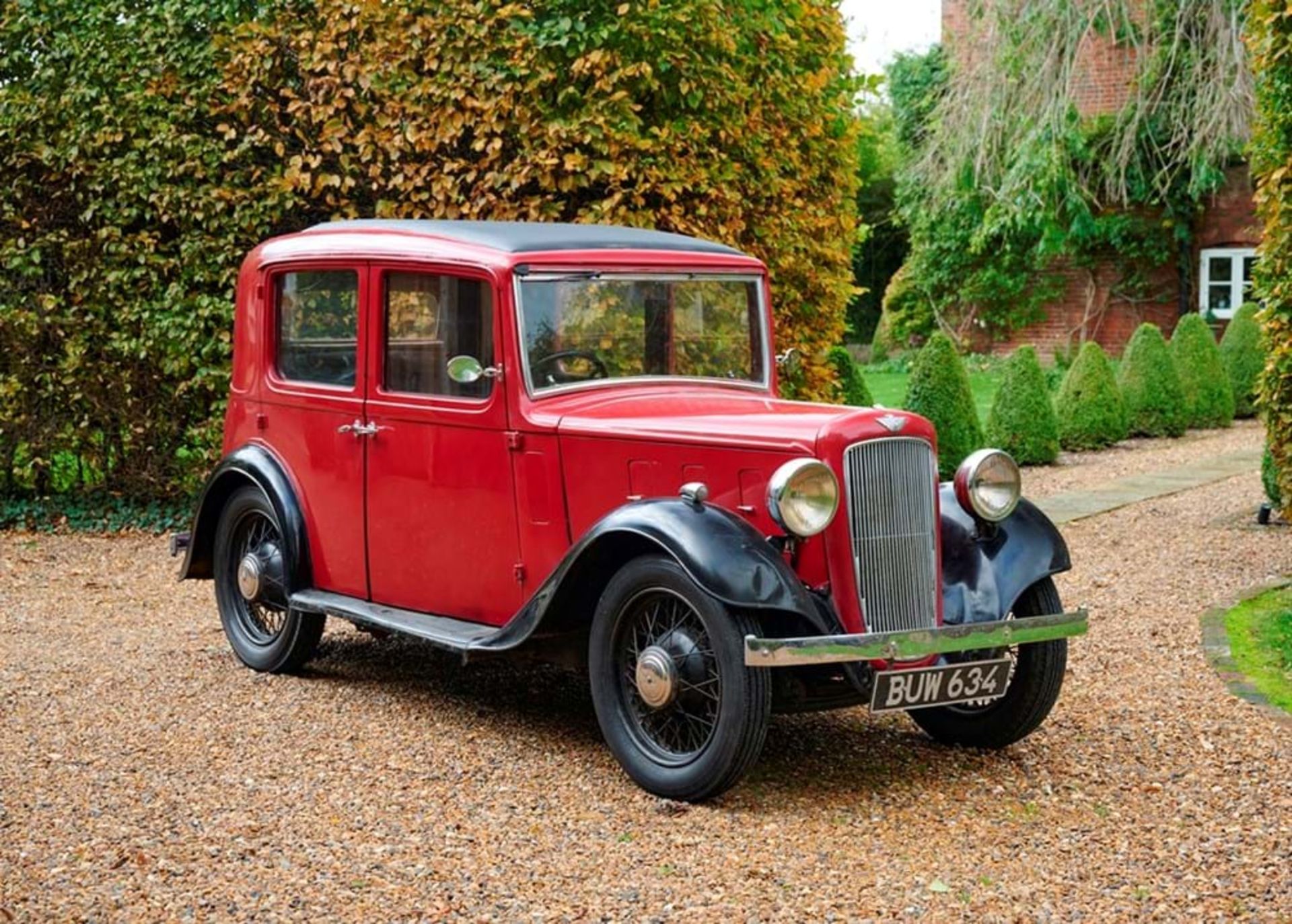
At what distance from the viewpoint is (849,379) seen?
12.5 m

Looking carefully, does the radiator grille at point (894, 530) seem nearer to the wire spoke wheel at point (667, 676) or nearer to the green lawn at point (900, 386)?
the wire spoke wheel at point (667, 676)

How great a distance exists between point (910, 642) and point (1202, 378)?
12.9m

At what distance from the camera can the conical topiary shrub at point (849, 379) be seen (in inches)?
479

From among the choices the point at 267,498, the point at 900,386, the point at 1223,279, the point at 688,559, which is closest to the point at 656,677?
the point at 688,559

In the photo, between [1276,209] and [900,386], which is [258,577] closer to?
[1276,209]

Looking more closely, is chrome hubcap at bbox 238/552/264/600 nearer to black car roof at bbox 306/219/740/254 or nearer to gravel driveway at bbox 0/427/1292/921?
gravel driveway at bbox 0/427/1292/921

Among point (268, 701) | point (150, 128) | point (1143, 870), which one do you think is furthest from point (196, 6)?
point (1143, 870)

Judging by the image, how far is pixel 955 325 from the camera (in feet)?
84.0

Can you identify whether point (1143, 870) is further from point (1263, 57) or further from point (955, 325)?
point (955, 325)

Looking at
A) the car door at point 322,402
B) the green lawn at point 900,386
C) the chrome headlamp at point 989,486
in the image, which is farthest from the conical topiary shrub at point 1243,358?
the car door at point 322,402

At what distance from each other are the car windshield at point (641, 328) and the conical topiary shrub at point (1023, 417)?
7948 millimetres

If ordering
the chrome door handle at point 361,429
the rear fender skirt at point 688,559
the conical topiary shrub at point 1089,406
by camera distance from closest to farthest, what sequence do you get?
the rear fender skirt at point 688,559
the chrome door handle at point 361,429
the conical topiary shrub at point 1089,406

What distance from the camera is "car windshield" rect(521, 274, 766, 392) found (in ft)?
19.0

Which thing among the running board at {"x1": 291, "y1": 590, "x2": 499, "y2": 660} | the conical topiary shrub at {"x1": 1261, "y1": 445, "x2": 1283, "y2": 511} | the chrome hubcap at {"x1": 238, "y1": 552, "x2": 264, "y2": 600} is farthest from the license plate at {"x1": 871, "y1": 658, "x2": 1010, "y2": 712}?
the conical topiary shrub at {"x1": 1261, "y1": 445, "x2": 1283, "y2": 511}
